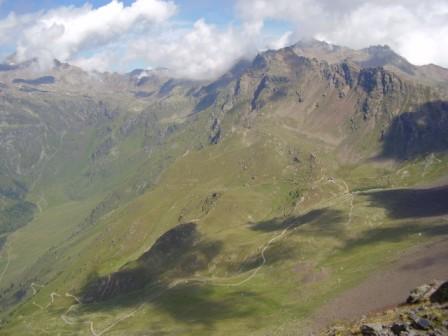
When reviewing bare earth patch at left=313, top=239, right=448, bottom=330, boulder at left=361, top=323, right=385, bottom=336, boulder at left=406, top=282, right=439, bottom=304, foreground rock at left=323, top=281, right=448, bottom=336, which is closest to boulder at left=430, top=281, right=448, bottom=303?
foreground rock at left=323, top=281, right=448, bottom=336

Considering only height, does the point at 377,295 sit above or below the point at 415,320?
below

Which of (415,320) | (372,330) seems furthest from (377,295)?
(372,330)

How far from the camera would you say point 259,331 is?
193375mm

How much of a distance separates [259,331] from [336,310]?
30.0 meters

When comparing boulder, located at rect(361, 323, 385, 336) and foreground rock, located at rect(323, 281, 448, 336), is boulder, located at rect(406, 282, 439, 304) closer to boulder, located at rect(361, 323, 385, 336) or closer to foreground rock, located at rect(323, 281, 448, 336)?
foreground rock, located at rect(323, 281, 448, 336)

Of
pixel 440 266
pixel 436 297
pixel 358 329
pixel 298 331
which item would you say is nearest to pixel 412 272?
pixel 440 266

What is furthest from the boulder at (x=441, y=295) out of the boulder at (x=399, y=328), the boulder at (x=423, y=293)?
the boulder at (x=399, y=328)

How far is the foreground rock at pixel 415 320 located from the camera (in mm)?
71812

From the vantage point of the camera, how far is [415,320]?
74188mm

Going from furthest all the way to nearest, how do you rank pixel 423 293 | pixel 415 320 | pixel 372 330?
pixel 423 293 < pixel 372 330 < pixel 415 320

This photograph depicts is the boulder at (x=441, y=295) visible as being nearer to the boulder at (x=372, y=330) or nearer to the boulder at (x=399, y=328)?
the boulder at (x=399, y=328)

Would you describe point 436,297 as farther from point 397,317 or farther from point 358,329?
point 358,329

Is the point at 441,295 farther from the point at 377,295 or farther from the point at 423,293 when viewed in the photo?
the point at 377,295

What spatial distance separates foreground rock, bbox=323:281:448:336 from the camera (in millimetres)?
71812
